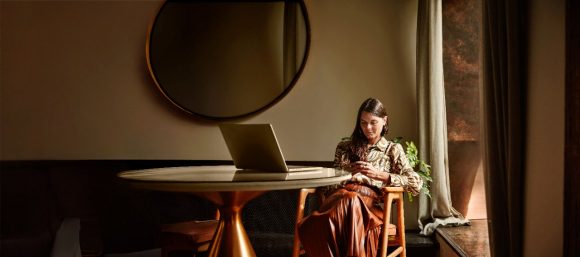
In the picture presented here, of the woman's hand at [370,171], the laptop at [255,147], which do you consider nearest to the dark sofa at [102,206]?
the woman's hand at [370,171]

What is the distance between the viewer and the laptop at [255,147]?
Answer: 7.39 ft

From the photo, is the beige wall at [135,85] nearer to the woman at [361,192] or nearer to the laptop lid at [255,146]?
the woman at [361,192]

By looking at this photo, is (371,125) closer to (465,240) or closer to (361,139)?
(361,139)

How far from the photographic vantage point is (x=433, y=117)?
345cm

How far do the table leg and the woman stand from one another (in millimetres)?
395

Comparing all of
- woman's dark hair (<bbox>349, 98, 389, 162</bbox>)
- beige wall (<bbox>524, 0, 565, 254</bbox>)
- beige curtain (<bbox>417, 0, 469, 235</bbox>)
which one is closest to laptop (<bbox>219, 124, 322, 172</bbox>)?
woman's dark hair (<bbox>349, 98, 389, 162</bbox>)

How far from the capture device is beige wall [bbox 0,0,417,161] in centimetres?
378

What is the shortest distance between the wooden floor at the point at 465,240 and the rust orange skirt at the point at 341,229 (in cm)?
46

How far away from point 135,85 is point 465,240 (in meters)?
2.39

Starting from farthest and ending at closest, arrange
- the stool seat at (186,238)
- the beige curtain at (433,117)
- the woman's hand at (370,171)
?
the beige curtain at (433,117) → the woman's hand at (370,171) → the stool seat at (186,238)

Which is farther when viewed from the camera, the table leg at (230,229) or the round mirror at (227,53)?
the round mirror at (227,53)

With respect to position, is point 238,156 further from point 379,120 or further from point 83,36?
point 83,36

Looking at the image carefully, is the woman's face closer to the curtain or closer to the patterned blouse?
the patterned blouse

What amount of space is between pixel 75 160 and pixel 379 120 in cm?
218
